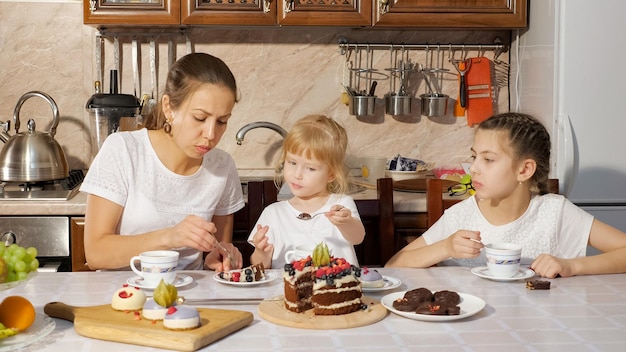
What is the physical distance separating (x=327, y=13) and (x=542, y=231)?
1.35 metres

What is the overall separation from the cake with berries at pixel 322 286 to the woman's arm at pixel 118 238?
29 cm

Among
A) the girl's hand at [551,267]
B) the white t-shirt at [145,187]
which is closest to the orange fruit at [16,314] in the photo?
the white t-shirt at [145,187]

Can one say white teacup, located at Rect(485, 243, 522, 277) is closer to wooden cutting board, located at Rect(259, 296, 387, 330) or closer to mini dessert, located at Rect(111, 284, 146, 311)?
wooden cutting board, located at Rect(259, 296, 387, 330)

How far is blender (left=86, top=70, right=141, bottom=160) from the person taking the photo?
11.1 ft

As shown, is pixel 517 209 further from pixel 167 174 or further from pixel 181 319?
pixel 181 319

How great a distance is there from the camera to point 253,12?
3.35m

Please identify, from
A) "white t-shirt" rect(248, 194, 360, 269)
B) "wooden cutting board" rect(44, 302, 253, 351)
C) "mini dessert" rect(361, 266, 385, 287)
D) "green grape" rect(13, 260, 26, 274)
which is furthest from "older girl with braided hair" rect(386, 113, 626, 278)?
"green grape" rect(13, 260, 26, 274)

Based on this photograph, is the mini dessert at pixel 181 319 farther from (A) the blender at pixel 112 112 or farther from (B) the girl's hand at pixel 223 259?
(A) the blender at pixel 112 112

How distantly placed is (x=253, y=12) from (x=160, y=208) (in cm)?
123

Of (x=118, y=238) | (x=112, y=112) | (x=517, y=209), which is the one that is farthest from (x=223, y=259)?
(x=112, y=112)

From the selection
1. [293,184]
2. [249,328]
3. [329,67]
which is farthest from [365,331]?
[329,67]

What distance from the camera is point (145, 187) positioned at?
236 centimetres

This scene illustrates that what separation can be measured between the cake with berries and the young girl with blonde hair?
0.61 metres

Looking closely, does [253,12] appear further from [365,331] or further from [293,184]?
[365,331]
